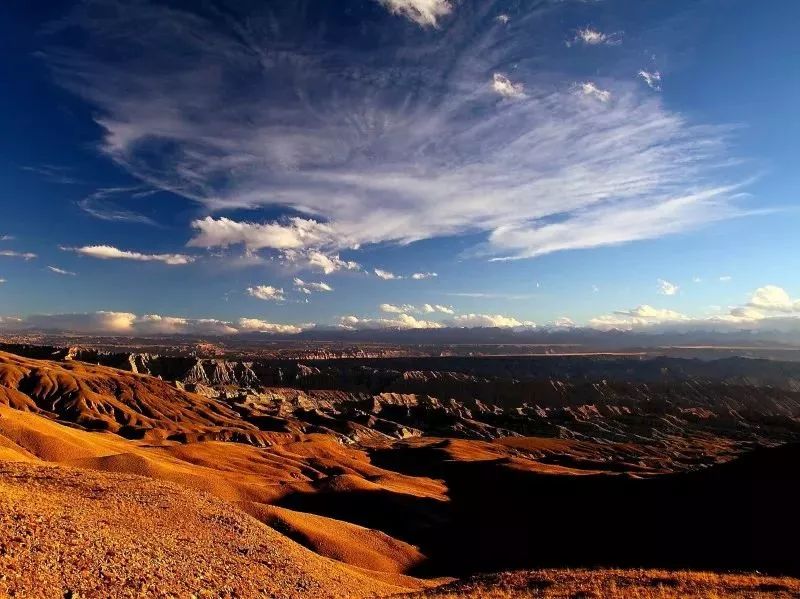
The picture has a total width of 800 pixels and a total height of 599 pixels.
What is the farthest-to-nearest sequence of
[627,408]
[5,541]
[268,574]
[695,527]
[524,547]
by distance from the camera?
[627,408]
[524,547]
[695,527]
[268,574]
[5,541]

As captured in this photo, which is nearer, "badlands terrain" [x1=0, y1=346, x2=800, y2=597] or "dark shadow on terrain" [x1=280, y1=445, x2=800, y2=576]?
"badlands terrain" [x1=0, y1=346, x2=800, y2=597]

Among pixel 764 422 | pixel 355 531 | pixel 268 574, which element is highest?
pixel 268 574

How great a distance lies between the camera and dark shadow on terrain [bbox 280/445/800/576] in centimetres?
3481

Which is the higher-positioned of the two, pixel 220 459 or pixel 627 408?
pixel 220 459

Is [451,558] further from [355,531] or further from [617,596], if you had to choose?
[617,596]

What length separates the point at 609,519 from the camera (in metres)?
47.8

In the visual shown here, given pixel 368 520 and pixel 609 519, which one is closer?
pixel 609 519

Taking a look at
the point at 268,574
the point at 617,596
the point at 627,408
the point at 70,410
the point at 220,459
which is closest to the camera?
the point at 617,596

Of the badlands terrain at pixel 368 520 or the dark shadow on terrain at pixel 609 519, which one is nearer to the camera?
the badlands terrain at pixel 368 520

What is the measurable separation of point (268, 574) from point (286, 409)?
155581 mm

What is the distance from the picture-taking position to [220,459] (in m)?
70.1

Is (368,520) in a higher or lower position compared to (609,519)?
lower

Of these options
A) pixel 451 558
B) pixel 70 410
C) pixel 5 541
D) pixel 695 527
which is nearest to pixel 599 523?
pixel 695 527

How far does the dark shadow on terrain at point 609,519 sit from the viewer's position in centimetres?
3481
